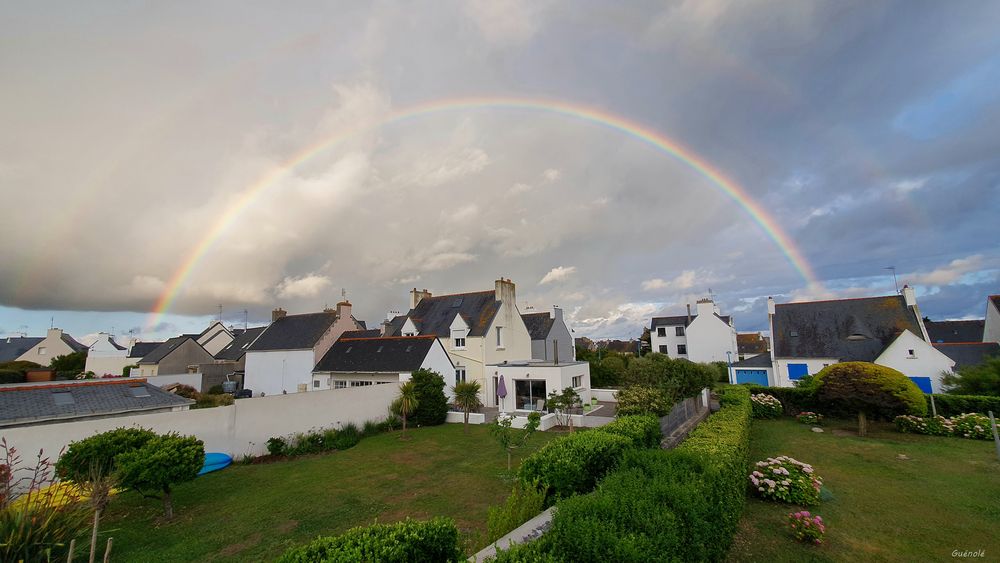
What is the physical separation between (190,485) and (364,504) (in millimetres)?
6301

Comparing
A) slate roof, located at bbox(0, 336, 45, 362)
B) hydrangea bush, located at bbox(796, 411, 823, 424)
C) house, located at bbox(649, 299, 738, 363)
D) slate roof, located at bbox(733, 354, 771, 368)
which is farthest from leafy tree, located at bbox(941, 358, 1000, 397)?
slate roof, located at bbox(0, 336, 45, 362)

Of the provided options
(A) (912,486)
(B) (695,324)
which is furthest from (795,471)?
(B) (695,324)

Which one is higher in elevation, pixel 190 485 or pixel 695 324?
pixel 695 324

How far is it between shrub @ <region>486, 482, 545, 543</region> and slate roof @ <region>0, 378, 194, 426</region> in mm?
14986

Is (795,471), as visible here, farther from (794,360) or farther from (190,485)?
(794,360)

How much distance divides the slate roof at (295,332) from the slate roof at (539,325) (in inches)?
680

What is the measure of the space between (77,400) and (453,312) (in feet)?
70.7

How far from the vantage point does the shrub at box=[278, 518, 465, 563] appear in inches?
139

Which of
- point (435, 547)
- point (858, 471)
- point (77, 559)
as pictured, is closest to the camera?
point (435, 547)

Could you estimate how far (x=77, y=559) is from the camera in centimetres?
675

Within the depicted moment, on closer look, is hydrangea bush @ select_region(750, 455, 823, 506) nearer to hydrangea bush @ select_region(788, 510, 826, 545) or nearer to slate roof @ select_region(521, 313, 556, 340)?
hydrangea bush @ select_region(788, 510, 826, 545)

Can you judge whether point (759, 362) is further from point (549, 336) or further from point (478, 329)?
point (478, 329)

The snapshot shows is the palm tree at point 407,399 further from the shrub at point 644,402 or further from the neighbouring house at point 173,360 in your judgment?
the neighbouring house at point 173,360

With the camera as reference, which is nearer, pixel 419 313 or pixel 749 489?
pixel 749 489
